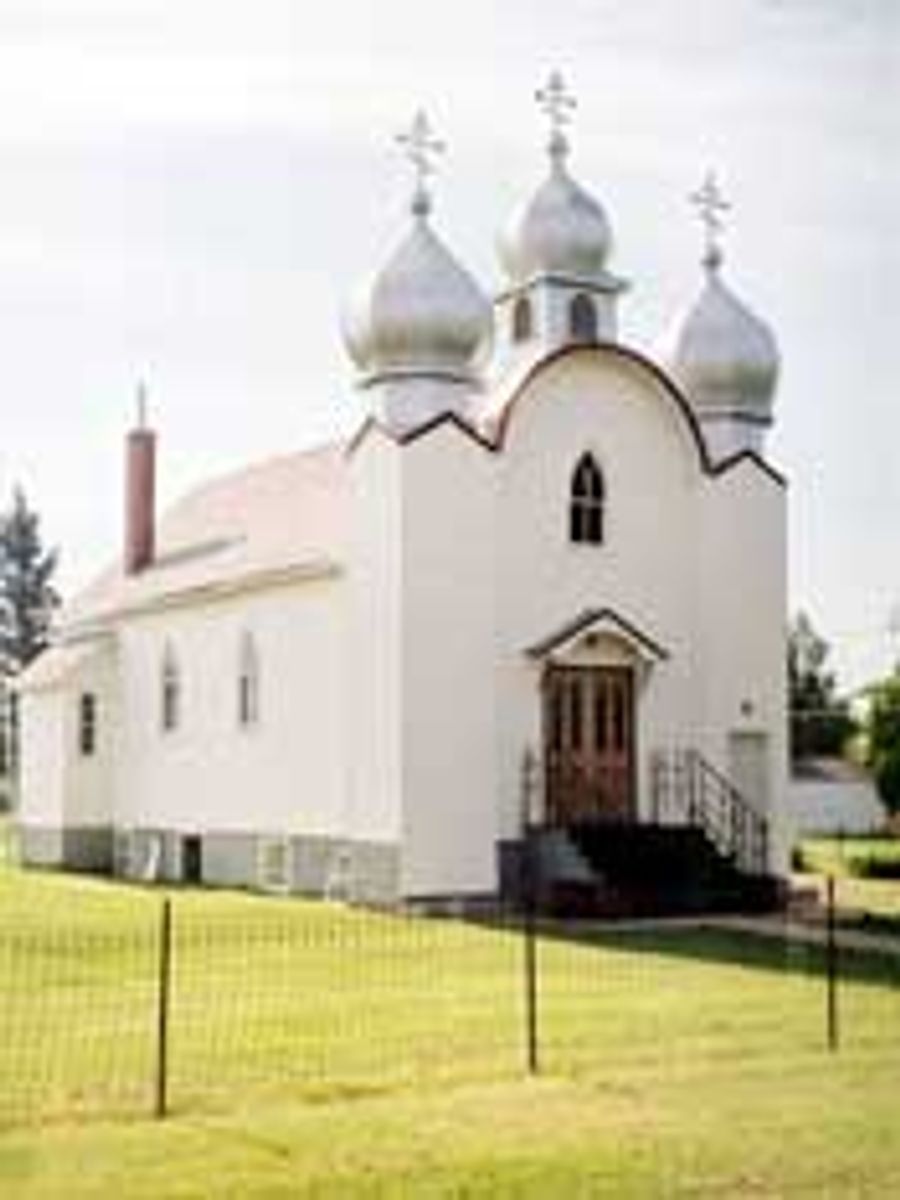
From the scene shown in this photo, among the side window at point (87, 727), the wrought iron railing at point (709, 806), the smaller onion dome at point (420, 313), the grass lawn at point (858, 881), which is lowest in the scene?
the grass lawn at point (858, 881)

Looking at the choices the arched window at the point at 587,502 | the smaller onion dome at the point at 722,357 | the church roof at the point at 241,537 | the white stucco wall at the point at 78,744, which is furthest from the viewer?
the white stucco wall at the point at 78,744

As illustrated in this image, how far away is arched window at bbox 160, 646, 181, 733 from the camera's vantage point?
30.4 metres

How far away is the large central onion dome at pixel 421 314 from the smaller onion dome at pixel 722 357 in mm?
3341

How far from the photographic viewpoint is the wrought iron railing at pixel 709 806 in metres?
25.9

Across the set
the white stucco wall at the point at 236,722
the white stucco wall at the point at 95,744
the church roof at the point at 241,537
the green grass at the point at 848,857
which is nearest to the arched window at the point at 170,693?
the white stucco wall at the point at 236,722

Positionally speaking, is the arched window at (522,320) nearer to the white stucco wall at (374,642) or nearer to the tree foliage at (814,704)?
the white stucco wall at (374,642)

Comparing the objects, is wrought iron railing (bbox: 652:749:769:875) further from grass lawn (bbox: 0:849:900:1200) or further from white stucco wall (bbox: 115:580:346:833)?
grass lawn (bbox: 0:849:900:1200)

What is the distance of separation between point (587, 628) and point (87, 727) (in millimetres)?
10553

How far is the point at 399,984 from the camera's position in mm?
16188

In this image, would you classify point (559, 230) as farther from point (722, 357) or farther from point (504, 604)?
point (504, 604)

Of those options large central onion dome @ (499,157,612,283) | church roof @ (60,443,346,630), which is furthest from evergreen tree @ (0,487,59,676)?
large central onion dome @ (499,157,612,283)

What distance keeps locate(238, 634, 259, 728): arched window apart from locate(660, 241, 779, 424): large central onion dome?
615cm

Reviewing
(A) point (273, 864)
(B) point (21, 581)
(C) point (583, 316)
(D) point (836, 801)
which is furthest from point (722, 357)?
(B) point (21, 581)

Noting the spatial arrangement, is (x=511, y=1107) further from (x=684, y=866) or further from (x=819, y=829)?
(x=819, y=829)
